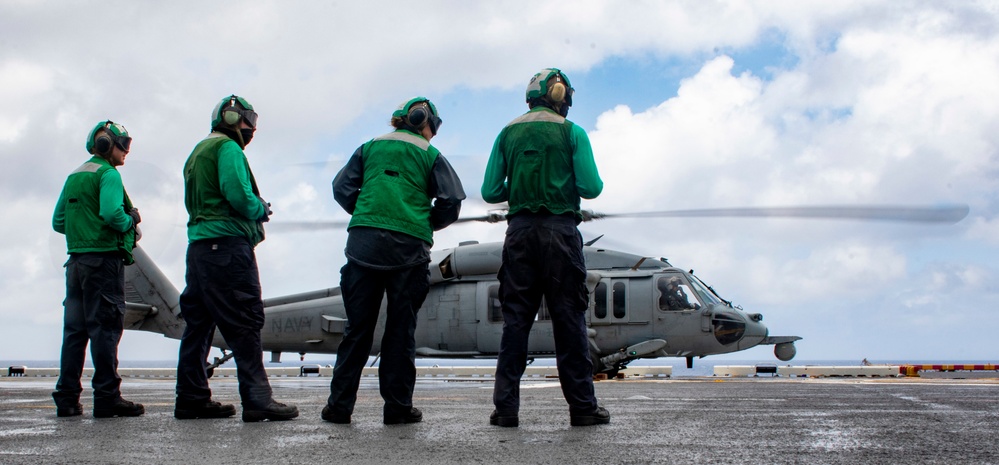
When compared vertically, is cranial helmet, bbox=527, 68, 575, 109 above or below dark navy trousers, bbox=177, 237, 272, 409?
above

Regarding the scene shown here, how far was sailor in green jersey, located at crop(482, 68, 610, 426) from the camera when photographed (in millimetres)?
4738

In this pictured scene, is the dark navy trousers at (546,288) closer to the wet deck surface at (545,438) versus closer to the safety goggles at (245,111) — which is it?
the wet deck surface at (545,438)

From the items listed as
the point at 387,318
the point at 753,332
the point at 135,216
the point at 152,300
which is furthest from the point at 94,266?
the point at 753,332

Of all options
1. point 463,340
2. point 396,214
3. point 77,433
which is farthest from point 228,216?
point 463,340

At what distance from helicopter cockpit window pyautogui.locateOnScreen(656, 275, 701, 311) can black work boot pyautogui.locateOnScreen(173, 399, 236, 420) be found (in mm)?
11490

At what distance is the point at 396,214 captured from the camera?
4.91 metres

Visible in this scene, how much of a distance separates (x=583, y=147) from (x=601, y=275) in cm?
1122

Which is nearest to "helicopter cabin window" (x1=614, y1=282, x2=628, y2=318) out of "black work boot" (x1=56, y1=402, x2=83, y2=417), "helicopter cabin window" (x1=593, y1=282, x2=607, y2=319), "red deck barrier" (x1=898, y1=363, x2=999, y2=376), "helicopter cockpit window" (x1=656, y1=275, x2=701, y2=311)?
"helicopter cabin window" (x1=593, y1=282, x2=607, y2=319)

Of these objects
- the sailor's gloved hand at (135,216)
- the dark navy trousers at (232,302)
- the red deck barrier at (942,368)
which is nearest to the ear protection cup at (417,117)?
the dark navy trousers at (232,302)

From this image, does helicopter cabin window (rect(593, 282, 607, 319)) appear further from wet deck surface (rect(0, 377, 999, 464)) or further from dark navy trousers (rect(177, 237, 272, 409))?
dark navy trousers (rect(177, 237, 272, 409))

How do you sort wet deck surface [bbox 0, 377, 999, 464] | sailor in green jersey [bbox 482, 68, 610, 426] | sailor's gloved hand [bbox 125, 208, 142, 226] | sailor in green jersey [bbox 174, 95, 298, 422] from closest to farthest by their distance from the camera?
wet deck surface [bbox 0, 377, 999, 464] < sailor in green jersey [bbox 482, 68, 610, 426] < sailor in green jersey [bbox 174, 95, 298, 422] < sailor's gloved hand [bbox 125, 208, 142, 226]

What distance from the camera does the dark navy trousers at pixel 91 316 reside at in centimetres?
553

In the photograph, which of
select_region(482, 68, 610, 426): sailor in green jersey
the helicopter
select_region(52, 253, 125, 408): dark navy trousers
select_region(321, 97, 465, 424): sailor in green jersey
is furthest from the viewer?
the helicopter

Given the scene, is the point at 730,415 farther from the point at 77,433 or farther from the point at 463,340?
the point at 463,340
